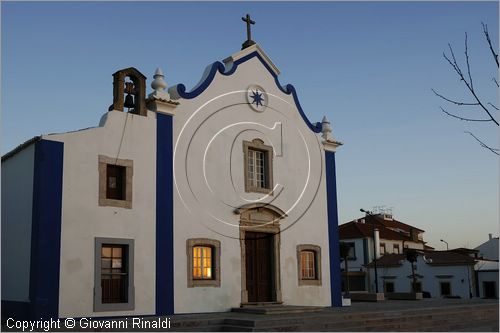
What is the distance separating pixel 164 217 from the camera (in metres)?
16.0

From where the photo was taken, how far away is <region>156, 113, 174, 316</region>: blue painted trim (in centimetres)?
1559

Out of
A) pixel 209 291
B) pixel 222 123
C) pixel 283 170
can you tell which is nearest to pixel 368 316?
pixel 209 291

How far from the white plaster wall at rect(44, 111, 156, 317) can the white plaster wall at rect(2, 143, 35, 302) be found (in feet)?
3.07

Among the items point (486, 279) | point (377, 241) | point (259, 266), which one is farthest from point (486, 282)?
point (259, 266)

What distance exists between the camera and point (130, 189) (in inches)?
607

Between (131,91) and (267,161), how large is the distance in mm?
5336

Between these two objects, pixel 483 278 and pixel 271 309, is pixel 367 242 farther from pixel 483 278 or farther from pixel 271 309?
pixel 271 309

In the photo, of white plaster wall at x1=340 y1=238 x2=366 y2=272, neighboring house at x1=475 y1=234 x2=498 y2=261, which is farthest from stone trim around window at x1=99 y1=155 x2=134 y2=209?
neighboring house at x1=475 y1=234 x2=498 y2=261

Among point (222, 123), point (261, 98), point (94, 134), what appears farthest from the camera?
point (261, 98)

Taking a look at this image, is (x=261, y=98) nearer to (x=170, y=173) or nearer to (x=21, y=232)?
(x=170, y=173)

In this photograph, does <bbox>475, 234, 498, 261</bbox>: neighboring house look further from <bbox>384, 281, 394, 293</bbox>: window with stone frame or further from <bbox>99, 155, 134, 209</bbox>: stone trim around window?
<bbox>99, 155, 134, 209</bbox>: stone trim around window

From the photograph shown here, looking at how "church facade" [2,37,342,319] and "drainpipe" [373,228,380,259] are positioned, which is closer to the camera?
"church facade" [2,37,342,319]

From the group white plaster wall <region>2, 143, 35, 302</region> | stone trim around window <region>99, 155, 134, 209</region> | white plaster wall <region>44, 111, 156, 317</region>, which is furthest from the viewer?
stone trim around window <region>99, 155, 134, 209</region>

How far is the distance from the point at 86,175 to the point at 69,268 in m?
2.40
